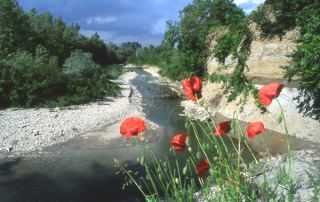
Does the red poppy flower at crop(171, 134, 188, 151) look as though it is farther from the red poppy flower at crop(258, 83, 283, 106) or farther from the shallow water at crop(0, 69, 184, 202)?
the shallow water at crop(0, 69, 184, 202)

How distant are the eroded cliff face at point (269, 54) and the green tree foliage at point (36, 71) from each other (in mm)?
11468

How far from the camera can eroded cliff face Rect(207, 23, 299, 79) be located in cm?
1878

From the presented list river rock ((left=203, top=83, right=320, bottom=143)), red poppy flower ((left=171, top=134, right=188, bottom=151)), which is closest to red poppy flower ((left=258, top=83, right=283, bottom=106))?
red poppy flower ((left=171, top=134, right=188, bottom=151))

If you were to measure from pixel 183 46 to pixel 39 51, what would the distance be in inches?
461

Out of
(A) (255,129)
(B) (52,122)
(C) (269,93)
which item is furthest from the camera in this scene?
(B) (52,122)

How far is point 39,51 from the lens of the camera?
29219 mm

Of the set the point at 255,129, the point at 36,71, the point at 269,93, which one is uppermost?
the point at 269,93

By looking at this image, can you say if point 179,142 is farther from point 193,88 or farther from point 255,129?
point 255,129

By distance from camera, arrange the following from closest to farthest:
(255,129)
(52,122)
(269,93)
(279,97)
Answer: (269,93) < (255,129) < (279,97) < (52,122)

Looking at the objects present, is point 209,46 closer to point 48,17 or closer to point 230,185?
point 48,17

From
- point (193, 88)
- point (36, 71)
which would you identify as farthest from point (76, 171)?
point (36, 71)

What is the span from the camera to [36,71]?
24.0 m

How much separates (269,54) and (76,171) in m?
12.1

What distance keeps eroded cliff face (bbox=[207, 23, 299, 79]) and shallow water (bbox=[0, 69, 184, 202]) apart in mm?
5963
